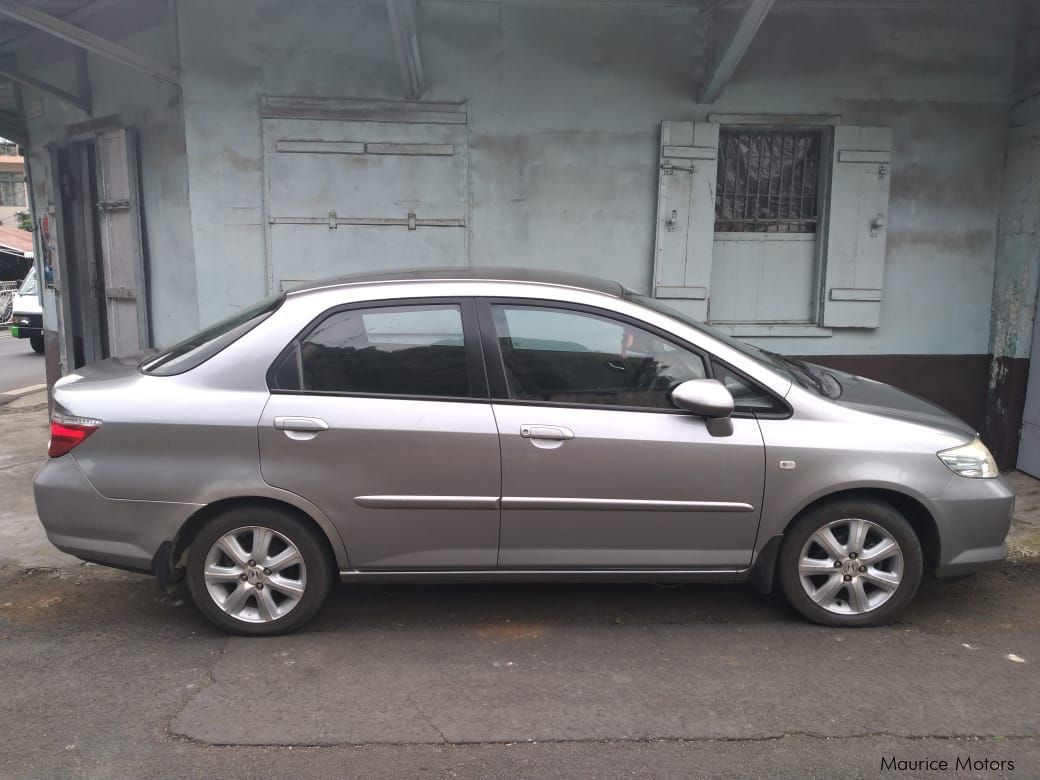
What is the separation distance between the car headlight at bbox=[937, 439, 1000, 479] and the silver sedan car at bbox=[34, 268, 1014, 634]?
1 cm

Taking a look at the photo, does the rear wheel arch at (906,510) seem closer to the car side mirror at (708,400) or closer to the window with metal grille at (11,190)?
the car side mirror at (708,400)

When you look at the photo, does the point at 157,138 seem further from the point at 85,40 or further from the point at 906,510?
the point at 906,510

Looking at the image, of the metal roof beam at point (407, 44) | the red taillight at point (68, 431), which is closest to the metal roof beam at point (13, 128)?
the metal roof beam at point (407, 44)

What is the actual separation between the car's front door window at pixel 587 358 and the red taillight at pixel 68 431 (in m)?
1.88

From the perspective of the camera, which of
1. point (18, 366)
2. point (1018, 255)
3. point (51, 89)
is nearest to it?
point (1018, 255)

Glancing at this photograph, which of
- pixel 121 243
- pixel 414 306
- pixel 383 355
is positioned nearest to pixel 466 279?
pixel 414 306

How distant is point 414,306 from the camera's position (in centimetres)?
400

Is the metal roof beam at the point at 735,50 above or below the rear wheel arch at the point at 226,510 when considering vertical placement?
above

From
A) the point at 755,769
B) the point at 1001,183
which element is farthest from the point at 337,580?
the point at 1001,183

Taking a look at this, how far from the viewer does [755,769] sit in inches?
119

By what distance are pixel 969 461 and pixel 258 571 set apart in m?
3.34

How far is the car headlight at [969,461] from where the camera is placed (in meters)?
4.00

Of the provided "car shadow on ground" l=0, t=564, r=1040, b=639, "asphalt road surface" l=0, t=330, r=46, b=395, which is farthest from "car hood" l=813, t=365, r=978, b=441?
"asphalt road surface" l=0, t=330, r=46, b=395

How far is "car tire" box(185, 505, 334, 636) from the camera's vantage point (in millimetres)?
3889
